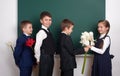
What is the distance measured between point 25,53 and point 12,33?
534 mm

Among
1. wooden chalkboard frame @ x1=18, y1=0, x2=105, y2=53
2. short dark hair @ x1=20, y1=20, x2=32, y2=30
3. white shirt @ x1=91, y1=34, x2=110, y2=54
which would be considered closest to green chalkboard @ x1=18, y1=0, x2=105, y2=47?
wooden chalkboard frame @ x1=18, y1=0, x2=105, y2=53

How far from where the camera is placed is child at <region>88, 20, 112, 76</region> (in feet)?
9.91

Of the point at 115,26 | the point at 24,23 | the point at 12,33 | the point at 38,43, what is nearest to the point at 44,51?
the point at 38,43

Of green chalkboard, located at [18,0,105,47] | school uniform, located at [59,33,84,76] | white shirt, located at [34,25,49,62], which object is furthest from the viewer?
green chalkboard, located at [18,0,105,47]

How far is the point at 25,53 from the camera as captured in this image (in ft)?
9.59

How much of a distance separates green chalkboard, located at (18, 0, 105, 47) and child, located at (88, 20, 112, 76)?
23 centimetres

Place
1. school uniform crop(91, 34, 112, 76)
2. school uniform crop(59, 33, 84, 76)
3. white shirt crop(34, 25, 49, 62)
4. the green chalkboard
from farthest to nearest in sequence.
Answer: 1. the green chalkboard
2. school uniform crop(91, 34, 112, 76)
3. school uniform crop(59, 33, 84, 76)
4. white shirt crop(34, 25, 49, 62)

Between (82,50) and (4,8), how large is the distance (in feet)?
4.32

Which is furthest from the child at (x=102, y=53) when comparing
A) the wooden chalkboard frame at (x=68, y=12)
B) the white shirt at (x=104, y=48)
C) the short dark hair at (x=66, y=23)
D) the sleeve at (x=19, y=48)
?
the sleeve at (x=19, y=48)

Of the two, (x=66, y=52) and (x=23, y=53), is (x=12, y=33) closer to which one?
(x=23, y=53)

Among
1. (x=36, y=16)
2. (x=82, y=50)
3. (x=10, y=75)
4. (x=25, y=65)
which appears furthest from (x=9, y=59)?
(x=82, y=50)

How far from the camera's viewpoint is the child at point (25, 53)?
2902 mm

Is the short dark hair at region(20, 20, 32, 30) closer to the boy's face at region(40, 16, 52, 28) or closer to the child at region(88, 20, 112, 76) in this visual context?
the boy's face at region(40, 16, 52, 28)

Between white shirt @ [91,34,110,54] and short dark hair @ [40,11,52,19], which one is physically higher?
short dark hair @ [40,11,52,19]
